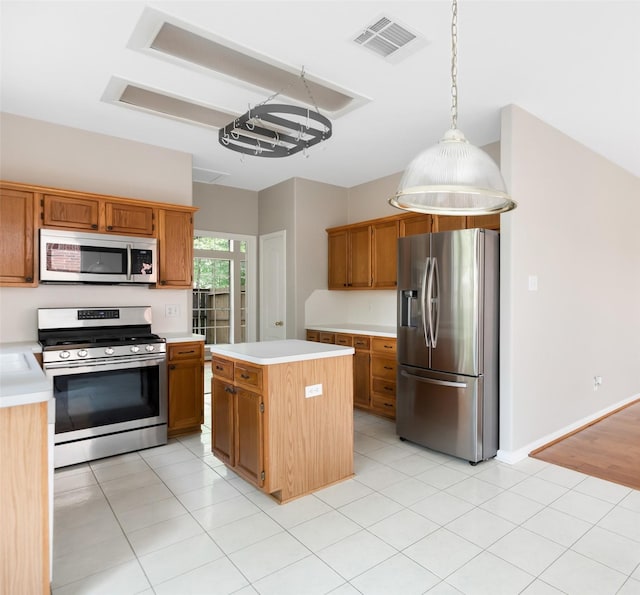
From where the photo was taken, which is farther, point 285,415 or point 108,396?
point 108,396

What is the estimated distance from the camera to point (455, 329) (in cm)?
329

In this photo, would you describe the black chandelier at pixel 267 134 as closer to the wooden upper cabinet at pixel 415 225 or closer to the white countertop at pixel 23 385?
the wooden upper cabinet at pixel 415 225

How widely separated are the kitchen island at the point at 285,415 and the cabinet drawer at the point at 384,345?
145 centimetres

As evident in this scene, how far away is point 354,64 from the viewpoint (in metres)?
2.69

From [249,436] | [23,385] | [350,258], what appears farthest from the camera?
[350,258]

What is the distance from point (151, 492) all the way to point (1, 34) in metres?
2.87

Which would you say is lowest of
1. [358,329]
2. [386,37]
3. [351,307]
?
[358,329]

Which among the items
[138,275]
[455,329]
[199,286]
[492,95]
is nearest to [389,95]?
[492,95]

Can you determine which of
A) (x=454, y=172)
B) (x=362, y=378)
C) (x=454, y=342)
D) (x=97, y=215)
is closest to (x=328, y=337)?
(x=362, y=378)

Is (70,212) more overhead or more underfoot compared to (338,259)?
more overhead

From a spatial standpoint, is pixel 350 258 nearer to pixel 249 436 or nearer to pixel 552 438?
pixel 552 438

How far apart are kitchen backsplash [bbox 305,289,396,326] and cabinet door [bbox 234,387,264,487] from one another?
2.63 meters

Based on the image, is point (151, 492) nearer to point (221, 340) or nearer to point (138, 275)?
point (138, 275)

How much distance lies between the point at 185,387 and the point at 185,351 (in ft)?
1.07
